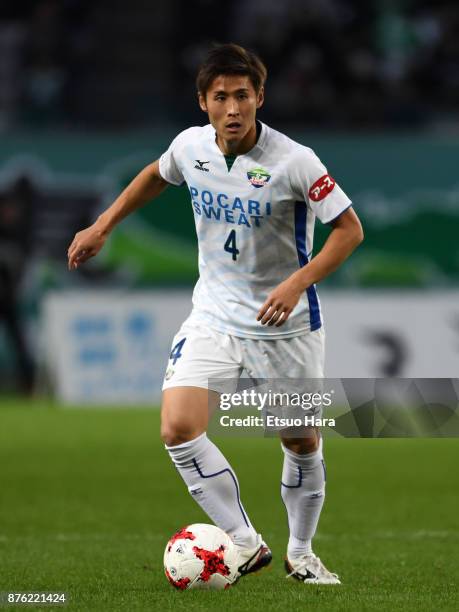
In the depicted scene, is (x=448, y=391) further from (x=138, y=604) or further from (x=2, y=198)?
(x=2, y=198)

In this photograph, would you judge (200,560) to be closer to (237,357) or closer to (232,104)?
(237,357)

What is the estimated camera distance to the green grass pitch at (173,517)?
5176 millimetres

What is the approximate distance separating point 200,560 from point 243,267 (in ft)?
3.98

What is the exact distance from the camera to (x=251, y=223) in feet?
17.7

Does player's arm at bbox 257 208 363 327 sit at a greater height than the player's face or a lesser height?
lesser

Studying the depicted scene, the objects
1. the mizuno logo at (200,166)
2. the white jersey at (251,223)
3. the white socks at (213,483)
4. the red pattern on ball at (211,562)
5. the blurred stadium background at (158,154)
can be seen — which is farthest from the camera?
the blurred stadium background at (158,154)

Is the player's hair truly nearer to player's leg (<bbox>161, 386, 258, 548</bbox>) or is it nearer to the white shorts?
the white shorts

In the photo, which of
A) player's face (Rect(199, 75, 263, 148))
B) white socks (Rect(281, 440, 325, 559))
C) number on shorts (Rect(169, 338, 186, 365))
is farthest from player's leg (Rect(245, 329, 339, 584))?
player's face (Rect(199, 75, 263, 148))

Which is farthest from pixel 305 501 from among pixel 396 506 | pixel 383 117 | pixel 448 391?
pixel 383 117

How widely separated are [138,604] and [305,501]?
1.16m

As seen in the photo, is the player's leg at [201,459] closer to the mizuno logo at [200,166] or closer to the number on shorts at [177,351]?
the number on shorts at [177,351]

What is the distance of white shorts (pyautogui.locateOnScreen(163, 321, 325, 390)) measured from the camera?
5359 mm

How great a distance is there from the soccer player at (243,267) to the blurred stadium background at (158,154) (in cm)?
1034

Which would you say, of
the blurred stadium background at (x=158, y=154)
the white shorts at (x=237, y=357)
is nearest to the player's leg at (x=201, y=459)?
the white shorts at (x=237, y=357)
